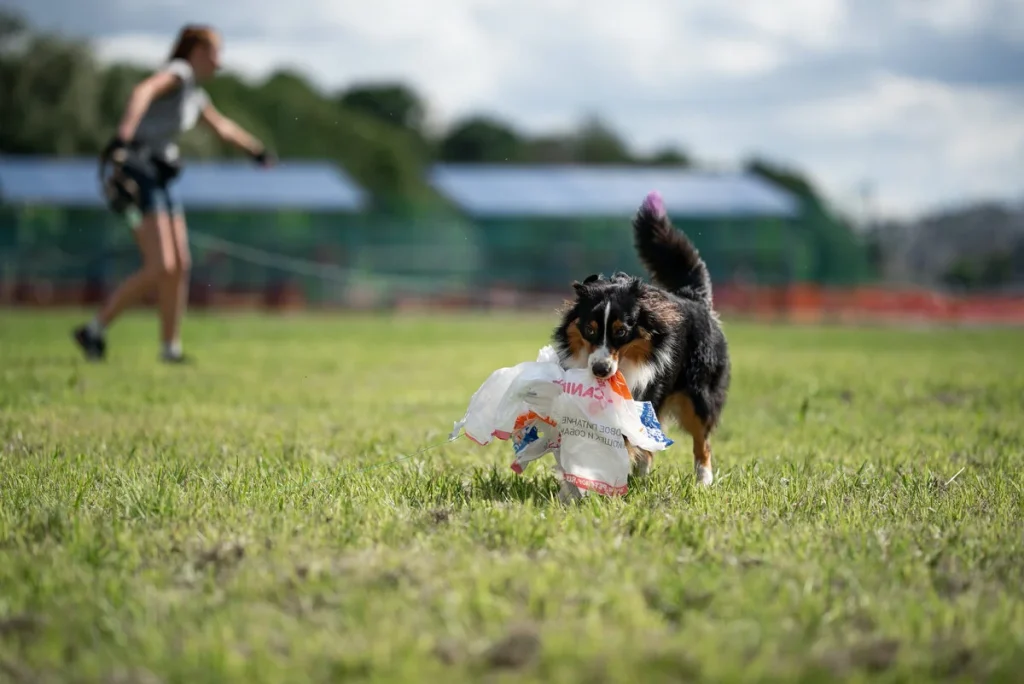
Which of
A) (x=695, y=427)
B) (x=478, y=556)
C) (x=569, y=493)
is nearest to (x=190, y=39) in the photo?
(x=695, y=427)

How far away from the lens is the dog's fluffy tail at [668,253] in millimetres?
5121

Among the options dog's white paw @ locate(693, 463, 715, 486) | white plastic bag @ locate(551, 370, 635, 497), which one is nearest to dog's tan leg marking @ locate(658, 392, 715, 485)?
dog's white paw @ locate(693, 463, 715, 486)

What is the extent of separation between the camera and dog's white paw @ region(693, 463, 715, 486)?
177 inches

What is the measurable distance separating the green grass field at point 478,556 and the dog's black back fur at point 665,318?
1.28 feet

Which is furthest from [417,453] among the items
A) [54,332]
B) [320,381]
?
[54,332]

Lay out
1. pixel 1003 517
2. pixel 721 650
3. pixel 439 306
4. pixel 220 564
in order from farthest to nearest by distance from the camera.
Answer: pixel 439 306, pixel 1003 517, pixel 220 564, pixel 721 650

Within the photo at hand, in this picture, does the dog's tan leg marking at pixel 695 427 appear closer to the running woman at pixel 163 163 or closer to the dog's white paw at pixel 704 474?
the dog's white paw at pixel 704 474

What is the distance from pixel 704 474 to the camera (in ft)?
15.0

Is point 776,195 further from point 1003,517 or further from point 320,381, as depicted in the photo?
point 1003,517

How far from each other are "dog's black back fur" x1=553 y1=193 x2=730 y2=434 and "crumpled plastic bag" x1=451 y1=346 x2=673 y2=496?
26 centimetres

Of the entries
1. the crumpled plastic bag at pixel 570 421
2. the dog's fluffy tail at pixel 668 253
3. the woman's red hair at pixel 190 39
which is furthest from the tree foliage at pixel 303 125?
the crumpled plastic bag at pixel 570 421

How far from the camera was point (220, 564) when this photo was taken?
2947 millimetres

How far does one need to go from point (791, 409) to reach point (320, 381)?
3.99 metres

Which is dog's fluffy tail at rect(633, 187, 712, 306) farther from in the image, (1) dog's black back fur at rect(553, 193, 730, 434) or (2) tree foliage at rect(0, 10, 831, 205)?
(2) tree foliage at rect(0, 10, 831, 205)
